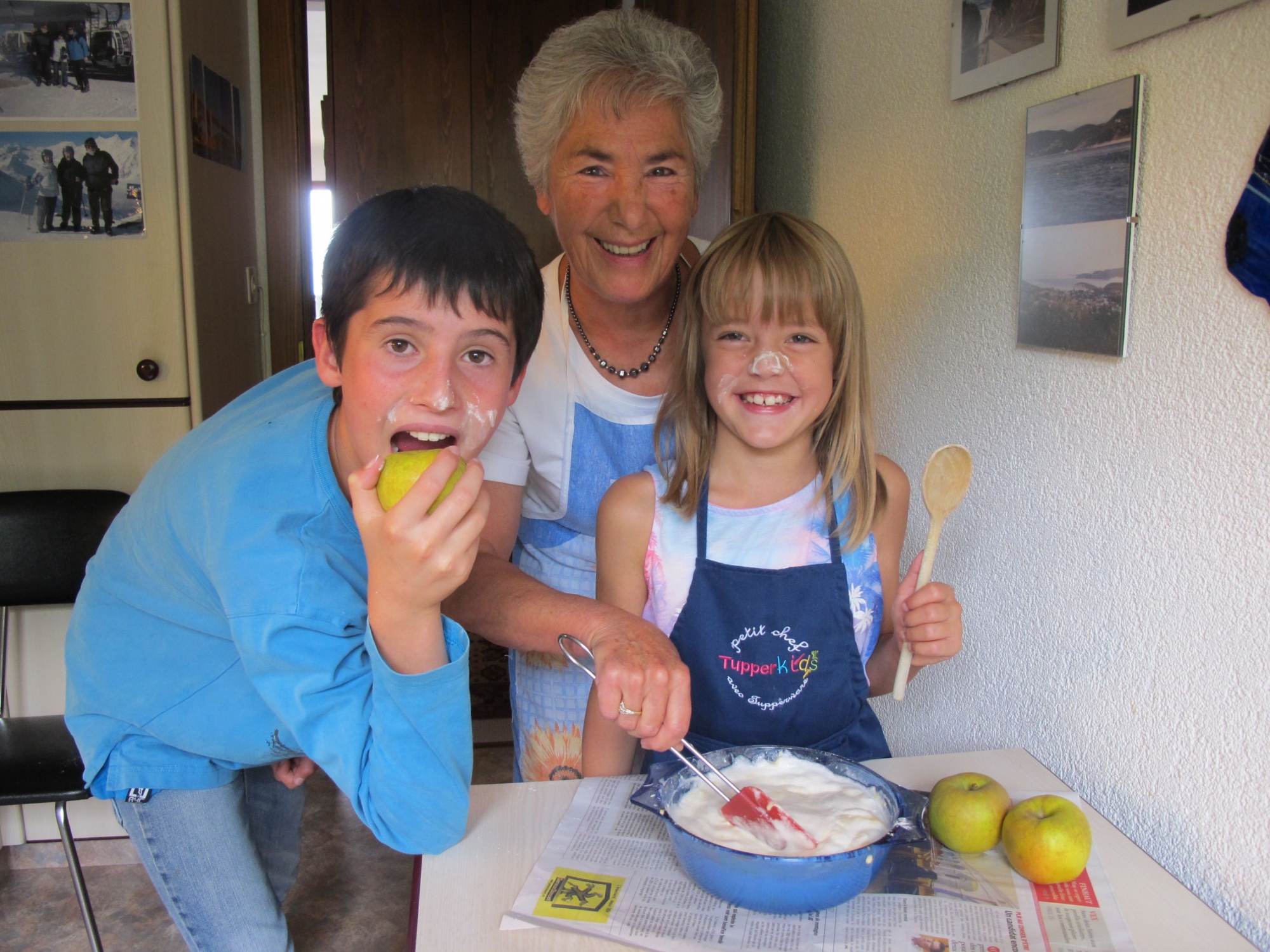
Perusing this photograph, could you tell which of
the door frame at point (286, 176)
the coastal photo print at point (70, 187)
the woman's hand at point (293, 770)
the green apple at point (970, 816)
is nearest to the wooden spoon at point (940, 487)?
the green apple at point (970, 816)

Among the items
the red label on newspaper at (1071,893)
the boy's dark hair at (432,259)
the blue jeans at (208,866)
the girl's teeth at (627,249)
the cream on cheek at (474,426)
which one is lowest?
the blue jeans at (208,866)

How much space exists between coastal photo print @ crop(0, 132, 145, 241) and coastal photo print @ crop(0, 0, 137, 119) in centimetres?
6

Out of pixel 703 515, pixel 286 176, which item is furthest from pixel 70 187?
pixel 703 515

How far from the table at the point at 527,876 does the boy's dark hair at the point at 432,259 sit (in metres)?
0.51

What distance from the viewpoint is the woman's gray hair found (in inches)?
55.2

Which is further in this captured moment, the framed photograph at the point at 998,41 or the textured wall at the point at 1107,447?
the framed photograph at the point at 998,41

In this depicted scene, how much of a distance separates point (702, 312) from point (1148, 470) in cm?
62

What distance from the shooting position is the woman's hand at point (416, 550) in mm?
825

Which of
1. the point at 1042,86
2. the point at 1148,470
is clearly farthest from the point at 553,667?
the point at 1042,86

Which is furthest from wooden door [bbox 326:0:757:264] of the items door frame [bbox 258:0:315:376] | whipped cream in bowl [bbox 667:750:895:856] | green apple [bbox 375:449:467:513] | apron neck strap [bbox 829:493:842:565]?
whipped cream in bowl [bbox 667:750:895:856]

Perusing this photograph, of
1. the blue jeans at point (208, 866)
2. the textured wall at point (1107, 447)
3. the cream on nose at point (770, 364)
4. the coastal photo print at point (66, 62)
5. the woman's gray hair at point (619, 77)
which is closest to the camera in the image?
the textured wall at point (1107, 447)

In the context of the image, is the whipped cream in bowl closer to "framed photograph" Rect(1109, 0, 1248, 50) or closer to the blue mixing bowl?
the blue mixing bowl

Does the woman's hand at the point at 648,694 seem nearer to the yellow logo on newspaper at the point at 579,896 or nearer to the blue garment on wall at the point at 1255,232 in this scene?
the yellow logo on newspaper at the point at 579,896

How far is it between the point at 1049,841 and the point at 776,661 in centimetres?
42
